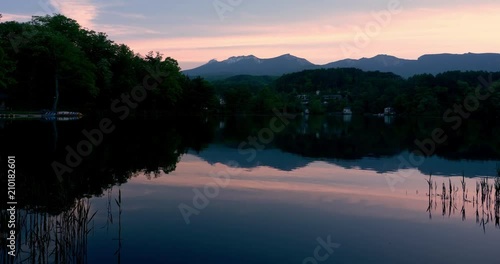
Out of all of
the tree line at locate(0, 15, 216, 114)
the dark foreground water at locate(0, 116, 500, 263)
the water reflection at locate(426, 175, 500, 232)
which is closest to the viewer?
the dark foreground water at locate(0, 116, 500, 263)

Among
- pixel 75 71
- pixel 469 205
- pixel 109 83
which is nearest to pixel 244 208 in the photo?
pixel 469 205

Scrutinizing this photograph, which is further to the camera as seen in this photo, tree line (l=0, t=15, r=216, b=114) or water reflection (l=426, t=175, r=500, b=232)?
tree line (l=0, t=15, r=216, b=114)

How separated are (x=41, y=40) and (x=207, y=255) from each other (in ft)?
200

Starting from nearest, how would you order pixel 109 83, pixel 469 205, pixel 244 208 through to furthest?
pixel 244 208 → pixel 469 205 → pixel 109 83

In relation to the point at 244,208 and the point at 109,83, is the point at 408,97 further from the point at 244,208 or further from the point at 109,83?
the point at 244,208

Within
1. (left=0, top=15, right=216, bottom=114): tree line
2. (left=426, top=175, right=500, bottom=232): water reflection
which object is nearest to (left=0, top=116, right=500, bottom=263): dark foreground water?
(left=426, top=175, right=500, bottom=232): water reflection

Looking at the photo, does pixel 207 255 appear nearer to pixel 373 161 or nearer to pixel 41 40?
pixel 373 161

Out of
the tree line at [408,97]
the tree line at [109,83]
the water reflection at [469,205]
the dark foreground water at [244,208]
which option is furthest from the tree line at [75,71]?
the water reflection at [469,205]

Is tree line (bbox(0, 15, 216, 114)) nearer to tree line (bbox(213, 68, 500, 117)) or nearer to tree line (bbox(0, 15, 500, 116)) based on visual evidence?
tree line (bbox(0, 15, 500, 116))

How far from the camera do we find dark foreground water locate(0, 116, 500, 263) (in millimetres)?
9789

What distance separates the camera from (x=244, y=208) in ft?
45.8

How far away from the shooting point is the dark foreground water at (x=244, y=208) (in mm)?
9789

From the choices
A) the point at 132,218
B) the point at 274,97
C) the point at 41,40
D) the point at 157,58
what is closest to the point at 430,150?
the point at 132,218

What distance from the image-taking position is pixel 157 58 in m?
91.5
